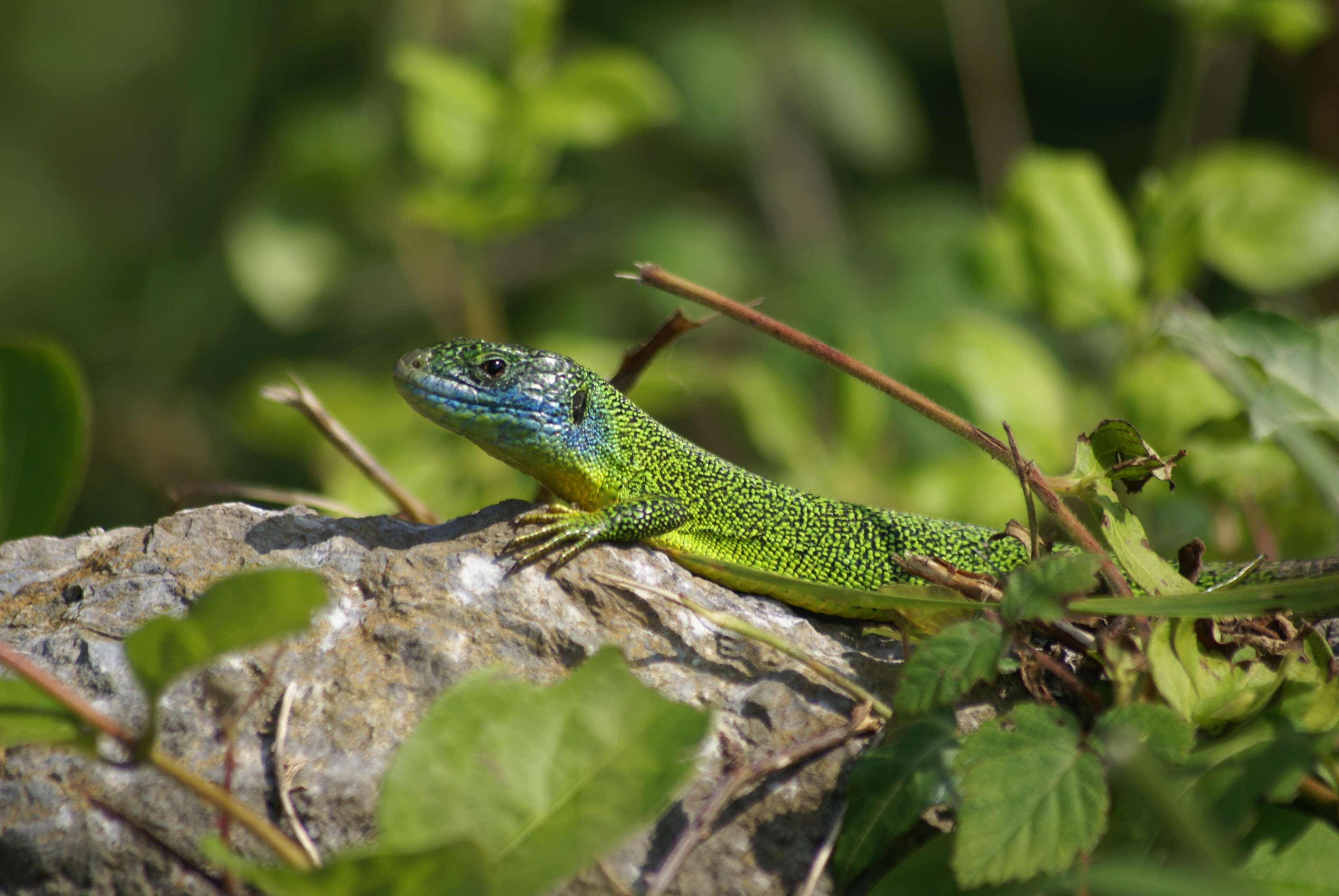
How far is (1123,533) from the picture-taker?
2.48 m

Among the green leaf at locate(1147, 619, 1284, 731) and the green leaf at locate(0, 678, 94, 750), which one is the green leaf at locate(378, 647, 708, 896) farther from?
the green leaf at locate(1147, 619, 1284, 731)

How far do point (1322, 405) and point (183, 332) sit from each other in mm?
7096

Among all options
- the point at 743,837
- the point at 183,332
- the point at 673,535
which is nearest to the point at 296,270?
the point at 183,332

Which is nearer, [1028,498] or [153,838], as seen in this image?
[153,838]

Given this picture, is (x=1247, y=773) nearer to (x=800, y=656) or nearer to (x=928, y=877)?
(x=928, y=877)

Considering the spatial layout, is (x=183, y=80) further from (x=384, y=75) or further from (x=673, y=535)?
(x=673, y=535)

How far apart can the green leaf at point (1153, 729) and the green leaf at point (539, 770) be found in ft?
2.74

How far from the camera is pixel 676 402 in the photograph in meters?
5.21

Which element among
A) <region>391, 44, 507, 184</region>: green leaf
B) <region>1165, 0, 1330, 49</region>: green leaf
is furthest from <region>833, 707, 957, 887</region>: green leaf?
<region>1165, 0, 1330, 49</region>: green leaf

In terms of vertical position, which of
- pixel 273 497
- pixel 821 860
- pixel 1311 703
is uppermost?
pixel 1311 703

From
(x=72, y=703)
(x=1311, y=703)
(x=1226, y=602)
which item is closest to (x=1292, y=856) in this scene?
(x=1311, y=703)

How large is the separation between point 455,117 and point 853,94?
12.1 ft

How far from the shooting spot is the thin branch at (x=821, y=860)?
2.19 metres

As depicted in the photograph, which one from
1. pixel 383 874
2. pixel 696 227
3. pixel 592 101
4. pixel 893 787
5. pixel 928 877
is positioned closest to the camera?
pixel 383 874
